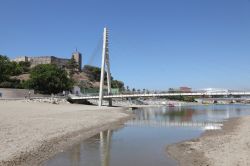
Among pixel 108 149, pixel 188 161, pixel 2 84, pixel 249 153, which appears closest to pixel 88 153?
pixel 108 149

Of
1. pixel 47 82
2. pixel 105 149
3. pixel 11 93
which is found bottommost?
pixel 105 149

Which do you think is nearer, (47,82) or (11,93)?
(11,93)

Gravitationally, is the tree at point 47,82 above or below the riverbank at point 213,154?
above

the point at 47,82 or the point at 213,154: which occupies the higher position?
the point at 47,82

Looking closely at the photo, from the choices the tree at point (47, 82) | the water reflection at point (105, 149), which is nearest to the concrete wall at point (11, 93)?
the tree at point (47, 82)

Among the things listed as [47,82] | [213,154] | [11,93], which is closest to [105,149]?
[213,154]

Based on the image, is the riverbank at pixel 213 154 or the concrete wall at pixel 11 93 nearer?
the riverbank at pixel 213 154

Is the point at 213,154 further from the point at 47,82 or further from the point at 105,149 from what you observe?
the point at 47,82

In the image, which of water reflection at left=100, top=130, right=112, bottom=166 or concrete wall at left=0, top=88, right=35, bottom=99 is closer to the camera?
water reflection at left=100, top=130, right=112, bottom=166

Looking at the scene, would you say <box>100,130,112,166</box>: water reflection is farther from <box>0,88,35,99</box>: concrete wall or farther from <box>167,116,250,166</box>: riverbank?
<box>0,88,35,99</box>: concrete wall

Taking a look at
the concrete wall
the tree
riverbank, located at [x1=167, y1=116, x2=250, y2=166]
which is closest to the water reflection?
riverbank, located at [x1=167, y1=116, x2=250, y2=166]

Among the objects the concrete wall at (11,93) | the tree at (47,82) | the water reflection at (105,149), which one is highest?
the tree at (47,82)

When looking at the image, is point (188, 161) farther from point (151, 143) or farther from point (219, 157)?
point (151, 143)

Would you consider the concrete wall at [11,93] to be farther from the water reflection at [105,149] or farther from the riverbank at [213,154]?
the riverbank at [213,154]
